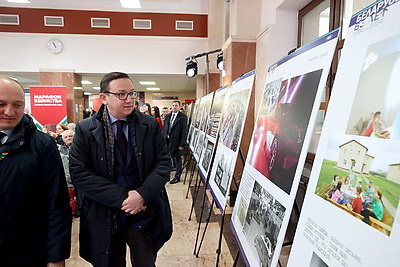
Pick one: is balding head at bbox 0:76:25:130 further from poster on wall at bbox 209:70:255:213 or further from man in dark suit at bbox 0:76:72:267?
poster on wall at bbox 209:70:255:213

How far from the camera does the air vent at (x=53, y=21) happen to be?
745cm

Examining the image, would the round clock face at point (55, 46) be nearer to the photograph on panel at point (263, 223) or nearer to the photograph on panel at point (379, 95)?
the photograph on panel at point (263, 223)

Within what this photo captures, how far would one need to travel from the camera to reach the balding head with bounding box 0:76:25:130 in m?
1.08

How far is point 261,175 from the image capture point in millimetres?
1160

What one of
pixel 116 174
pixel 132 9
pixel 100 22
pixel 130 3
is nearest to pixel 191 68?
pixel 130 3

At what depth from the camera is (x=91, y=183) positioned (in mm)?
1419

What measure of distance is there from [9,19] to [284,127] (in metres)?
9.17

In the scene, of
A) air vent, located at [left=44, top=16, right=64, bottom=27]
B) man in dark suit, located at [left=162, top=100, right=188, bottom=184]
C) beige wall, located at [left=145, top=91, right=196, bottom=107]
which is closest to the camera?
man in dark suit, located at [left=162, top=100, right=188, bottom=184]

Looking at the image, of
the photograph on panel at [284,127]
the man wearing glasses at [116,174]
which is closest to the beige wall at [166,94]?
the man wearing glasses at [116,174]

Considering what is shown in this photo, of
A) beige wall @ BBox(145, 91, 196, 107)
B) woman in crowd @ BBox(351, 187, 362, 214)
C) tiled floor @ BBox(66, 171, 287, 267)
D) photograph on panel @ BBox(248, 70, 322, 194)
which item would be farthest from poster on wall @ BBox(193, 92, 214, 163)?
beige wall @ BBox(145, 91, 196, 107)

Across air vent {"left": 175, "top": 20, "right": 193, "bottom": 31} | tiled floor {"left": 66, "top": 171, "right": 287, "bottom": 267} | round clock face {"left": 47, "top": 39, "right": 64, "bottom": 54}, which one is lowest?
tiled floor {"left": 66, "top": 171, "right": 287, "bottom": 267}

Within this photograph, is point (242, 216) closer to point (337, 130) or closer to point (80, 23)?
point (337, 130)

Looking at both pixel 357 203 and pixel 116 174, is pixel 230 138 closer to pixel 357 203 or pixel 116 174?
pixel 116 174

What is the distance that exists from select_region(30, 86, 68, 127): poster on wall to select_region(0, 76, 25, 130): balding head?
6.25m
